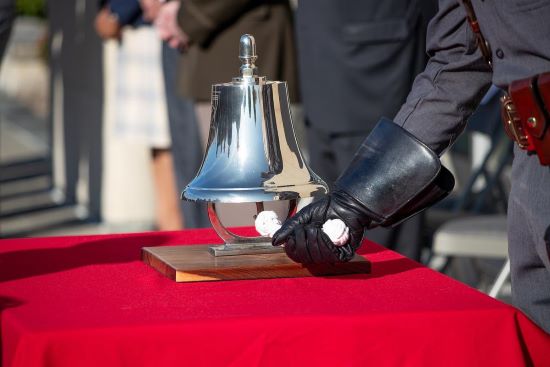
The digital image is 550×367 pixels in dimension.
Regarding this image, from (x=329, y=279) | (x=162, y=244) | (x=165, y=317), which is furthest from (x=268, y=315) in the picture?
(x=162, y=244)

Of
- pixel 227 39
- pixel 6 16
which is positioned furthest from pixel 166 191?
pixel 6 16

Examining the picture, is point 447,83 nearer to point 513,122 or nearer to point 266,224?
point 513,122

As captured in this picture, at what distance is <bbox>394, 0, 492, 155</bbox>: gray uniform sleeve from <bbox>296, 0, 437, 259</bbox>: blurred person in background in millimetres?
1474

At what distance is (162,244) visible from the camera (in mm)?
2404

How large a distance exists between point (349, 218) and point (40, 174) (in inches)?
307

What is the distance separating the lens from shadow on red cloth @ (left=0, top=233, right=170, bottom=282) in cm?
215

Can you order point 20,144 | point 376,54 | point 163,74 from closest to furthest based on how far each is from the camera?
point 376,54
point 163,74
point 20,144

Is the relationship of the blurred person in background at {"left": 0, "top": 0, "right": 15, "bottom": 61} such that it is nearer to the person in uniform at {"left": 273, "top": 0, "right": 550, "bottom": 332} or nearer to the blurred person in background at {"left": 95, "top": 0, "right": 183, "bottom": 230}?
the blurred person in background at {"left": 95, "top": 0, "right": 183, "bottom": 230}

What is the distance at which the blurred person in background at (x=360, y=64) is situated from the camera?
3645 mm

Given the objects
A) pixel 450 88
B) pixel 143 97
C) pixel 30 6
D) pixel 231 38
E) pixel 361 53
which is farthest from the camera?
pixel 30 6

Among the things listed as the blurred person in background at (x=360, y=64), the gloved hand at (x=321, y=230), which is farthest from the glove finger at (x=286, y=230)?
the blurred person in background at (x=360, y=64)

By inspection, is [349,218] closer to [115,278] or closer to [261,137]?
[261,137]

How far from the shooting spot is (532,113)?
5.96ft

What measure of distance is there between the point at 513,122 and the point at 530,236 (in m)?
0.19
